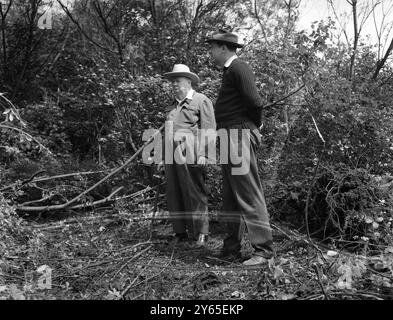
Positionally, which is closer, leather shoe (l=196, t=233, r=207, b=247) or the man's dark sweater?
the man's dark sweater

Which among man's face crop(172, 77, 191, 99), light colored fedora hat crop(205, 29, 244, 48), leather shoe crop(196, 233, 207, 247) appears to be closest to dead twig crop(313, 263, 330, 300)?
leather shoe crop(196, 233, 207, 247)

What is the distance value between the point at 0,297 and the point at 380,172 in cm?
411

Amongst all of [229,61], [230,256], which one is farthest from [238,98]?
[230,256]

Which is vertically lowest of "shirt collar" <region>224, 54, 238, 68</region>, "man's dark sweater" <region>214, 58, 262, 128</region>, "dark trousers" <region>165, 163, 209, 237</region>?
"dark trousers" <region>165, 163, 209, 237</region>

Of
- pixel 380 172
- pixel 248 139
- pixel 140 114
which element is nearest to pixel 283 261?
pixel 248 139

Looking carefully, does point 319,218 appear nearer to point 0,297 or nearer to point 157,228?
point 157,228

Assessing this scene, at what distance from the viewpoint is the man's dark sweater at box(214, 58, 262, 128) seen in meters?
5.18

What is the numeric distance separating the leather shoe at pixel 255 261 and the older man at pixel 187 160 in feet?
3.34

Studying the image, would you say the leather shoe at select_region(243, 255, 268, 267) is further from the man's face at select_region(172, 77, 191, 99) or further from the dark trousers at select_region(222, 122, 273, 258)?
the man's face at select_region(172, 77, 191, 99)

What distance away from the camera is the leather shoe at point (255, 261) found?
16.5ft

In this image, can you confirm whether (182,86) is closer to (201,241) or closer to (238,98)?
(238,98)

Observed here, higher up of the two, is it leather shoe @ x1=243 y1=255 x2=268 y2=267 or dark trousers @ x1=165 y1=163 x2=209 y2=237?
dark trousers @ x1=165 y1=163 x2=209 y2=237

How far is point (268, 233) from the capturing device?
5145 mm

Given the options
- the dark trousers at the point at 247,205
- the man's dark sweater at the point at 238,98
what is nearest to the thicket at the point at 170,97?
the dark trousers at the point at 247,205
